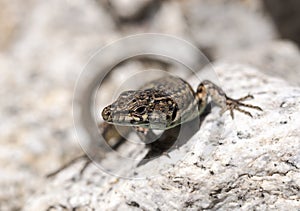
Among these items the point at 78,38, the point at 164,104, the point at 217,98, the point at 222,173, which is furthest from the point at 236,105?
the point at 78,38

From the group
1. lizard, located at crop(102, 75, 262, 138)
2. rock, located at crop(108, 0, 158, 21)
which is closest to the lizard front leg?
lizard, located at crop(102, 75, 262, 138)

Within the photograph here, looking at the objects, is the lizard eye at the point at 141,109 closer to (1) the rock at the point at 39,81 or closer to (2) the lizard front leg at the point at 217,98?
(2) the lizard front leg at the point at 217,98

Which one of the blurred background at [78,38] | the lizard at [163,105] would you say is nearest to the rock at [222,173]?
the lizard at [163,105]

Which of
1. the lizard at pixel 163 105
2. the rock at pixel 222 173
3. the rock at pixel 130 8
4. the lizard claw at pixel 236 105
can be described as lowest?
the rock at pixel 222 173

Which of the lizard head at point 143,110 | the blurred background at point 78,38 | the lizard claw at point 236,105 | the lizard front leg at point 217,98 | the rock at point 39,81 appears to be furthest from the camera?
the blurred background at point 78,38

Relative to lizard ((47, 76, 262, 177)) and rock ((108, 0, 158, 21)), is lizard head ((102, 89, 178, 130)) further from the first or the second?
rock ((108, 0, 158, 21))

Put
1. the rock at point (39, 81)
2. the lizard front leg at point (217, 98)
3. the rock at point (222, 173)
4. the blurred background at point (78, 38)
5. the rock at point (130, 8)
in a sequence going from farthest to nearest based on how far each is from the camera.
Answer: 1. the rock at point (130, 8)
2. the blurred background at point (78, 38)
3. the rock at point (39, 81)
4. the lizard front leg at point (217, 98)
5. the rock at point (222, 173)

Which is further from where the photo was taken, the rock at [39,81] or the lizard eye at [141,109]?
the rock at [39,81]

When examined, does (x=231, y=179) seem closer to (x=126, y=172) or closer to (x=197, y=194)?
(x=197, y=194)
